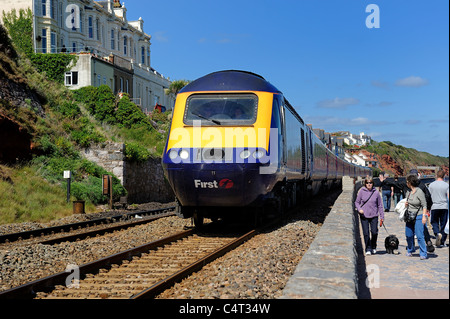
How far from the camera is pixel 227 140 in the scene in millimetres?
10367

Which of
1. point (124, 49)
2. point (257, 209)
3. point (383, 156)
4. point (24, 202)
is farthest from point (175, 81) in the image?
point (383, 156)

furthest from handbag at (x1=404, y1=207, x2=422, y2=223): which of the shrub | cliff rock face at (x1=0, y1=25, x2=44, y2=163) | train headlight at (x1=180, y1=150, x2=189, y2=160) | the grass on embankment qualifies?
the shrub

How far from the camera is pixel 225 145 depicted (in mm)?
10297

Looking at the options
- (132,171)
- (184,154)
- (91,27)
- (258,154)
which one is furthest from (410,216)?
(91,27)

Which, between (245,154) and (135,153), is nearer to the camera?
(245,154)

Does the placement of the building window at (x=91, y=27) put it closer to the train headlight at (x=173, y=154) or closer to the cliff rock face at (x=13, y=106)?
the cliff rock face at (x=13, y=106)

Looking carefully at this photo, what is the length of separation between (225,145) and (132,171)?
15866mm

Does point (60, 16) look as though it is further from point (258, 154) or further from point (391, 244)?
point (391, 244)

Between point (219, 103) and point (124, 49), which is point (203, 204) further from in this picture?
point (124, 49)

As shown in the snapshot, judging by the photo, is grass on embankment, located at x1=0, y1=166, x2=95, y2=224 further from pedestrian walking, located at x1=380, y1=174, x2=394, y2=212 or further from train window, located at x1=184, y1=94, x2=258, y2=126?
pedestrian walking, located at x1=380, y1=174, x2=394, y2=212

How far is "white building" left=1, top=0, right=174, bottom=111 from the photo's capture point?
42.2 meters

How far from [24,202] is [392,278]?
13345 mm

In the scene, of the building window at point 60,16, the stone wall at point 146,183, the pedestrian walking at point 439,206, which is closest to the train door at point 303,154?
the pedestrian walking at point 439,206

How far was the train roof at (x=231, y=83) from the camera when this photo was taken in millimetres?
11156
